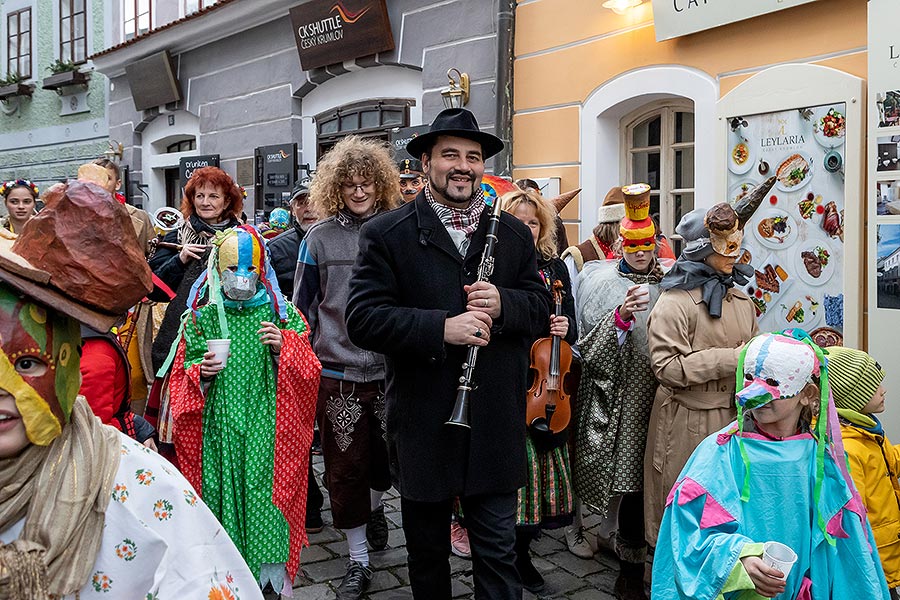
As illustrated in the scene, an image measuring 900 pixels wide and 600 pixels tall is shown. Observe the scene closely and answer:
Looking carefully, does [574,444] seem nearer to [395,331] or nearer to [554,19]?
[395,331]

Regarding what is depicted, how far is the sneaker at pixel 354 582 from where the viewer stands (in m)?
4.09

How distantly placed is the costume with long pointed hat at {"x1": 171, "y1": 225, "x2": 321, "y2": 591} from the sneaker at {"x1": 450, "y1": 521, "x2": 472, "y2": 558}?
108 cm

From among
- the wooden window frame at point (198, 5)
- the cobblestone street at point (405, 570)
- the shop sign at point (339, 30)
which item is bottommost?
the cobblestone street at point (405, 570)

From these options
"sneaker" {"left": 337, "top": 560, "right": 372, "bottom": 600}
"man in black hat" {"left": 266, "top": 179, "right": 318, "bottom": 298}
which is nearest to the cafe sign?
"man in black hat" {"left": 266, "top": 179, "right": 318, "bottom": 298}

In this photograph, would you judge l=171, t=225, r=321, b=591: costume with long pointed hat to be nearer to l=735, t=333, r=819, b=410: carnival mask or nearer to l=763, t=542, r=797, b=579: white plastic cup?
l=735, t=333, r=819, b=410: carnival mask

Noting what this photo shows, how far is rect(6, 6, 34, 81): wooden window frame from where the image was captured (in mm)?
17681

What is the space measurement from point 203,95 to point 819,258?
9820 millimetres

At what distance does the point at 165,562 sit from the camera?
5.31 feet

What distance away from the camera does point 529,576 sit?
4227 mm

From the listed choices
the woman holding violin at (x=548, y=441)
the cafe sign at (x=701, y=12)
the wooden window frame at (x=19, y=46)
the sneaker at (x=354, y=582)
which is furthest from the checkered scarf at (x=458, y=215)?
the wooden window frame at (x=19, y=46)

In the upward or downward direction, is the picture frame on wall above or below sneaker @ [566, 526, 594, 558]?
above

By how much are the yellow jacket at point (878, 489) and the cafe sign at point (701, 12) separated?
10.9ft

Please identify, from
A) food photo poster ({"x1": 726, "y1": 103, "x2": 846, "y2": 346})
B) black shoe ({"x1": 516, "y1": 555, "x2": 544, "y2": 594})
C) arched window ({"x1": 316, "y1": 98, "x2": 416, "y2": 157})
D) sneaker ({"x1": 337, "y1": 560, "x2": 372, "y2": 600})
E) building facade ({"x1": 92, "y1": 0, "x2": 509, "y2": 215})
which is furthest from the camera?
arched window ({"x1": 316, "y1": 98, "x2": 416, "y2": 157})

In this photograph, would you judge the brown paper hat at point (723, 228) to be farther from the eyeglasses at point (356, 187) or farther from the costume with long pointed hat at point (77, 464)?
the costume with long pointed hat at point (77, 464)
